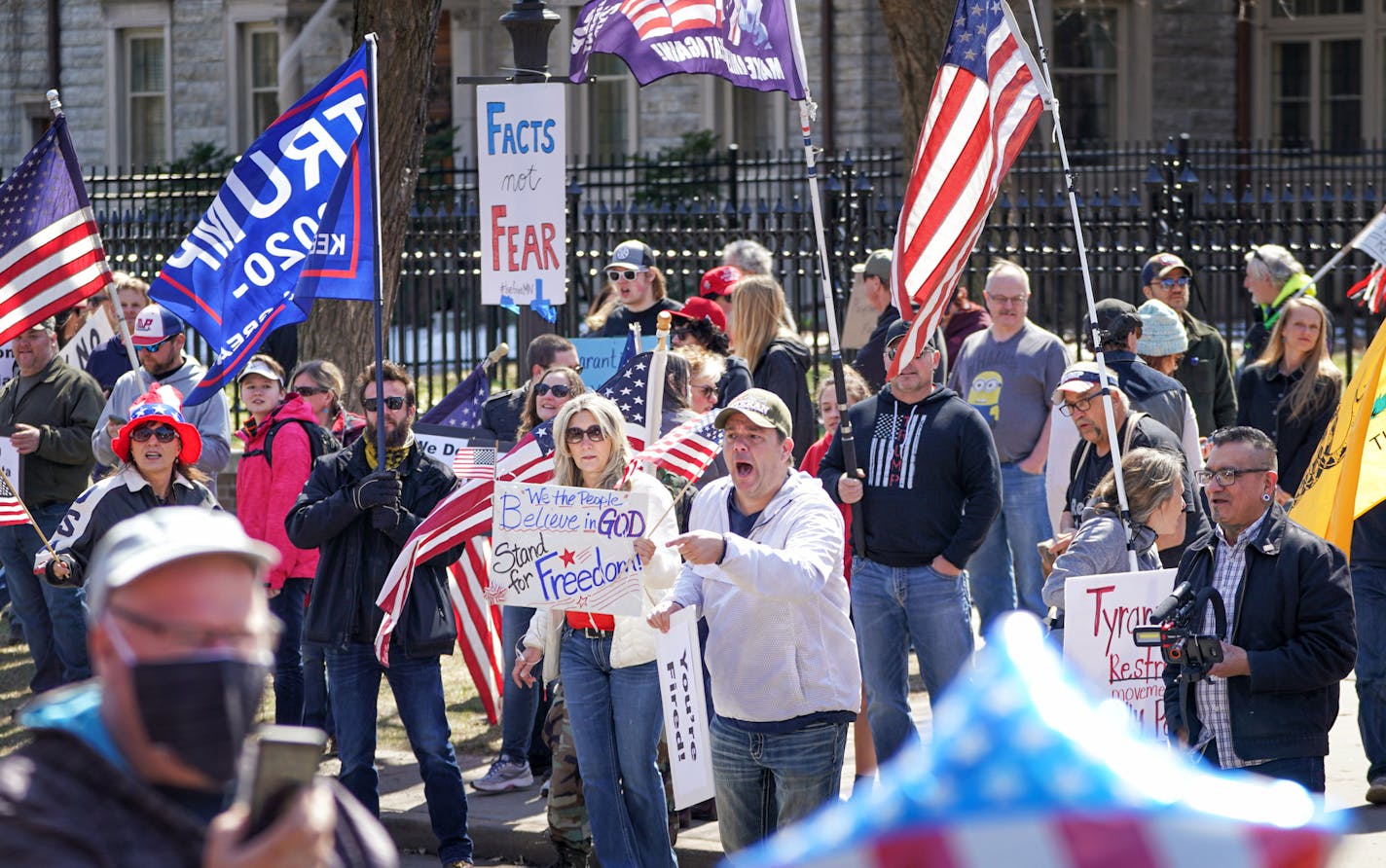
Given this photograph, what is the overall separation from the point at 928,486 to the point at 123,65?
24169 millimetres

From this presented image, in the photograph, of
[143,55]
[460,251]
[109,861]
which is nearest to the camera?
[109,861]

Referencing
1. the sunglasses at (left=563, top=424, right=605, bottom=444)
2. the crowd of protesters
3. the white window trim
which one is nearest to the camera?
the crowd of protesters

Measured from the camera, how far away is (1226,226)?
12648 mm

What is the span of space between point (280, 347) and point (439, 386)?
16.7 ft

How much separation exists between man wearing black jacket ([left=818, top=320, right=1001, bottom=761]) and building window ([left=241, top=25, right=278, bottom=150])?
21.9m

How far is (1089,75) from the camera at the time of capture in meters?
24.3

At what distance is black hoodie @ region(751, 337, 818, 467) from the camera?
9031 mm

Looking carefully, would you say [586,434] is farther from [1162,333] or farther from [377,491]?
[1162,333]

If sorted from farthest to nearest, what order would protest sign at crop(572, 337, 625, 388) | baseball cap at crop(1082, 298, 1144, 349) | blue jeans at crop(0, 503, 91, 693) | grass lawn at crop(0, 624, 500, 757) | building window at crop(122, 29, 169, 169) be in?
building window at crop(122, 29, 169, 169) < protest sign at crop(572, 337, 625, 388) < blue jeans at crop(0, 503, 91, 693) < grass lawn at crop(0, 624, 500, 757) < baseball cap at crop(1082, 298, 1144, 349)

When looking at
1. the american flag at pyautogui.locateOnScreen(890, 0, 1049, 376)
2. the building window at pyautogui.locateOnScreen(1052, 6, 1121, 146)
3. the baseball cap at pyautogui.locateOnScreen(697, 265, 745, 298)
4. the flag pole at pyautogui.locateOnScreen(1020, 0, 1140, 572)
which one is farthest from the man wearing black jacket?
the building window at pyautogui.locateOnScreen(1052, 6, 1121, 146)

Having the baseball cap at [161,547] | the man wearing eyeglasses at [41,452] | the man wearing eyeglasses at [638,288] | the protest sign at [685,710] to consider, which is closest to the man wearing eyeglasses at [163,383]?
the man wearing eyeglasses at [41,452]

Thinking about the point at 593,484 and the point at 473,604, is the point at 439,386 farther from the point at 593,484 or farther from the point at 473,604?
the point at 593,484

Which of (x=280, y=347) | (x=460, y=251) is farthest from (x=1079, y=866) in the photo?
(x=460, y=251)

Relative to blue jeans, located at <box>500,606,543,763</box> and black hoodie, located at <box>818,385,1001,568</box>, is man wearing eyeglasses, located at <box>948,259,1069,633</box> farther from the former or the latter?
blue jeans, located at <box>500,606,543,763</box>
